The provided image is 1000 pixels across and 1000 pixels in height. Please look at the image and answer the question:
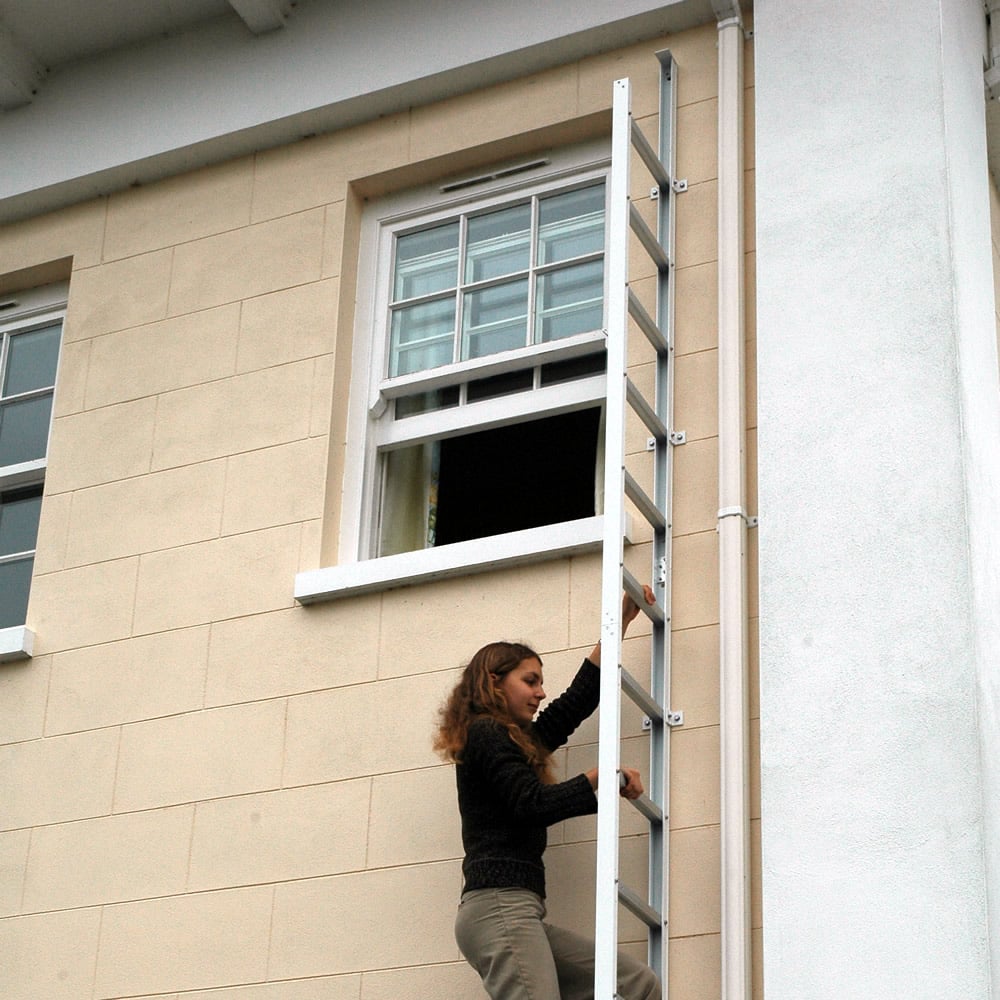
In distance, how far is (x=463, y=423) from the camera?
712 centimetres

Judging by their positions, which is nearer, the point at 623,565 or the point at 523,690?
the point at 623,565

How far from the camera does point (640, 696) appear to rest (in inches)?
223

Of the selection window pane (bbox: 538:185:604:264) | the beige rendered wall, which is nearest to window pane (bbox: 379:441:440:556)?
the beige rendered wall

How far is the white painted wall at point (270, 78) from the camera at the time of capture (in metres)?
7.36

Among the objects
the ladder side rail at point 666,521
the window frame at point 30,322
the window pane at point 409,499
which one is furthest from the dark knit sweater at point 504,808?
the window frame at point 30,322

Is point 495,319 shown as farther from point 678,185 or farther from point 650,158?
point 650,158

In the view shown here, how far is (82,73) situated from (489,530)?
118 inches

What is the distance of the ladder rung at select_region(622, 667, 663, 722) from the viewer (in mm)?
5562

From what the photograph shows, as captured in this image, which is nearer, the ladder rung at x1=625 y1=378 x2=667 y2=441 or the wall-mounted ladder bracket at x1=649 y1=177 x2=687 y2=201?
the ladder rung at x1=625 y1=378 x2=667 y2=441

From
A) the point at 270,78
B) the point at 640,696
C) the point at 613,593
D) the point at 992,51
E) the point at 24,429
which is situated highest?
the point at 270,78

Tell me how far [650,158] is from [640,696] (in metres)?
1.96

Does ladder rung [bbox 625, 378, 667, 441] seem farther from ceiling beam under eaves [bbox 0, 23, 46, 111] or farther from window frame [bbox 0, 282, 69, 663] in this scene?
ceiling beam under eaves [bbox 0, 23, 46, 111]

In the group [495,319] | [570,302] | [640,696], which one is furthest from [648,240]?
[640,696]

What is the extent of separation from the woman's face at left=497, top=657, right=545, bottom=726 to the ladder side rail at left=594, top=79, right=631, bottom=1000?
43 centimetres
